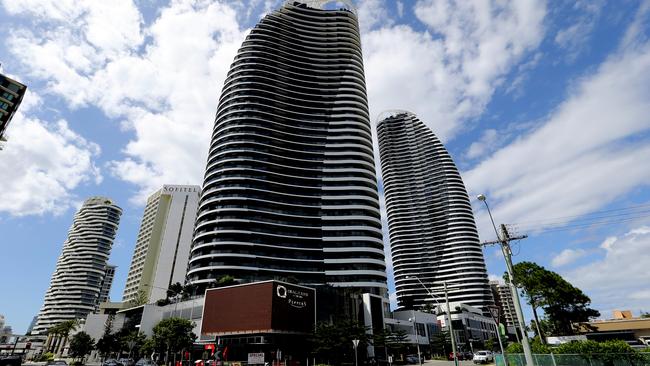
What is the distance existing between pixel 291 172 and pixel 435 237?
97.0m

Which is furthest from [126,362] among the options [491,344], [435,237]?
[435,237]

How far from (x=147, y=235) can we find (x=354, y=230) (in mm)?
111882

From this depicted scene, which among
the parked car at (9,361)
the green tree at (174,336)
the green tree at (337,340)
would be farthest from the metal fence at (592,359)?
the parked car at (9,361)

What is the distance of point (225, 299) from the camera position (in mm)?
60688

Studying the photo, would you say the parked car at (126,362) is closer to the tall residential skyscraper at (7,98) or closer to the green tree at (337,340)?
the green tree at (337,340)

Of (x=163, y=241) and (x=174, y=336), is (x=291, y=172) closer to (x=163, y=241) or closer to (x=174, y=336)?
(x=174, y=336)

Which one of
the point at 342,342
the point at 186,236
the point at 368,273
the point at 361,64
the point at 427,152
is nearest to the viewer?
the point at 342,342

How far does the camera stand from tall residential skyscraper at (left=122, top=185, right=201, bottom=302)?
6004 inches

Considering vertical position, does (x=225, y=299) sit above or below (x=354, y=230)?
below

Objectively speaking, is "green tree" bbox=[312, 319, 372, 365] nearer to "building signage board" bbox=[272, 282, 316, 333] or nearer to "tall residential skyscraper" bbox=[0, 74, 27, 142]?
"building signage board" bbox=[272, 282, 316, 333]

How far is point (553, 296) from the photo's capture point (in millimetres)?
59688

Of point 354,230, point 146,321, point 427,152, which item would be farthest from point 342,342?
point 427,152

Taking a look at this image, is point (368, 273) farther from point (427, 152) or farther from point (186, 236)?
point (427, 152)

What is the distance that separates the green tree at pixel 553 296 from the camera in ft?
197
